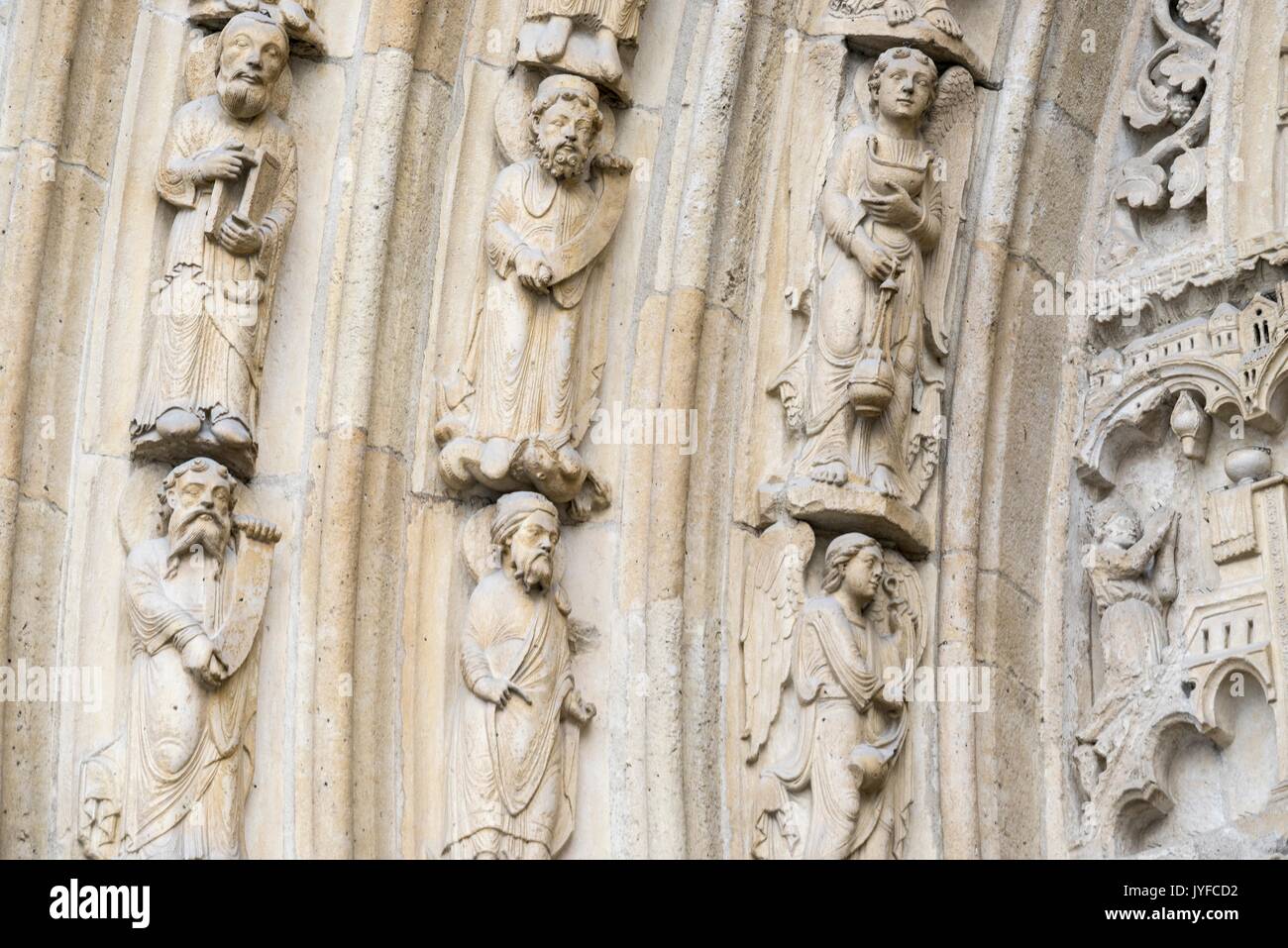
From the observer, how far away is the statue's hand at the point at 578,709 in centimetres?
738

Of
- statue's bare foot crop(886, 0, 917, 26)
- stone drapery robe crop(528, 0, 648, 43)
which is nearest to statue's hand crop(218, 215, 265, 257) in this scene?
stone drapery robe crop(528, 0, 648, 43)

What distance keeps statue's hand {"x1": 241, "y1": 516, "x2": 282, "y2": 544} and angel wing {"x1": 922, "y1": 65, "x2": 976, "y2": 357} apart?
7.35ft

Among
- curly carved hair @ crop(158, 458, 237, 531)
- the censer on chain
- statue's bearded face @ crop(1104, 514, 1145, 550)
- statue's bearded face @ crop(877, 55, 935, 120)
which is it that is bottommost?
curly carved hair @ crop(158, 458, 237, 531)

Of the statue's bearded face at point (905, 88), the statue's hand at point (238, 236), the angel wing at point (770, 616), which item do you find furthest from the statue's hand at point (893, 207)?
the statue's hand at point (238, 236)

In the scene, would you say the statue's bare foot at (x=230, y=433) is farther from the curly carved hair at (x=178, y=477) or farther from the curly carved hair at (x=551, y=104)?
the curly carved hair at (x=551, y=104)

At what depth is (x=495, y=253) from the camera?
25.3 ft

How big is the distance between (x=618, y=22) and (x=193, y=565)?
7.35 ft

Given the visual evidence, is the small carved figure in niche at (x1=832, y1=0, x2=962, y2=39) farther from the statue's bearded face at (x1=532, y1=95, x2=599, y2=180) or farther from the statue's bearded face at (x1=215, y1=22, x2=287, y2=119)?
the statue's bearded face at (x1=215, y1=22, x2=287, y2=119)

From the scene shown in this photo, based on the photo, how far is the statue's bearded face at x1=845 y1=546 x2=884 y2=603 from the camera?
303 inches

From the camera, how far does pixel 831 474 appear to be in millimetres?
7758

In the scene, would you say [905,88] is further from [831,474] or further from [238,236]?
[238,236]

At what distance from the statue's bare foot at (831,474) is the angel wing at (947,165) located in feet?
1.98

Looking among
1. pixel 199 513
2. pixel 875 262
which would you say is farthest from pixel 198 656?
pixel 875 262

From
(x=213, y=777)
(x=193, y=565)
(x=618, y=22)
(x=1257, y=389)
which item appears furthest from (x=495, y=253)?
(x=1257, y=389)
